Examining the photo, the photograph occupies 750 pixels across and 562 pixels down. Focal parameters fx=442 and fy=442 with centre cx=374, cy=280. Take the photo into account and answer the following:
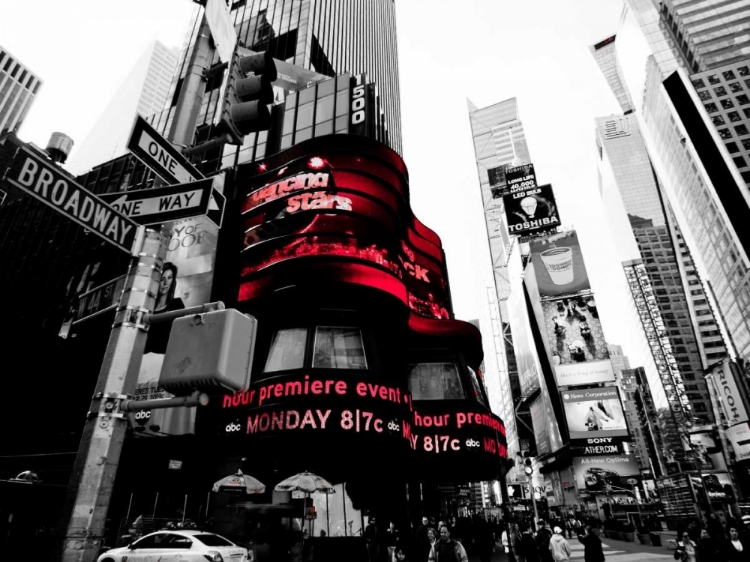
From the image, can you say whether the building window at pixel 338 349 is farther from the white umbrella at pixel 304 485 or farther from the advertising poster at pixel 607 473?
the advertising poster at pixel 607 473

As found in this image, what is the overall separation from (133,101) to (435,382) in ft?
669

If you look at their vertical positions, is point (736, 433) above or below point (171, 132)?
above

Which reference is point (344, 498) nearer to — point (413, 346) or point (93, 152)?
point (413, 346)

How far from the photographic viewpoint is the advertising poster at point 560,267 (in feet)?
244

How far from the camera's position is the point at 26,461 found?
76.8ft

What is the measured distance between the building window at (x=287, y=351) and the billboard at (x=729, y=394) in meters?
71.2

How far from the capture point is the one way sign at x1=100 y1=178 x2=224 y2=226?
420cm

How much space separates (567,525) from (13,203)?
212ft

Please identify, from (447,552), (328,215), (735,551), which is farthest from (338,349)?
(735,551)

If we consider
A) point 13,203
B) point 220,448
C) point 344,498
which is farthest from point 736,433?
point 13,203

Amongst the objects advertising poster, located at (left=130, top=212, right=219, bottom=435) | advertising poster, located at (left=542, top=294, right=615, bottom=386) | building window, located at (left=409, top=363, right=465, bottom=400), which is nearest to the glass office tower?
advertising poster, located at (left=542, top=294, right=615, bottom=386)

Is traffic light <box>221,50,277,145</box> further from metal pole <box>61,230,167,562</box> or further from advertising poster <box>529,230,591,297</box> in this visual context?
advertising poster <box>529,230,591,297</box>

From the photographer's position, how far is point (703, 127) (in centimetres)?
10019

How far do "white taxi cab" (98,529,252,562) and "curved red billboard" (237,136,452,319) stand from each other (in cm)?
1182
